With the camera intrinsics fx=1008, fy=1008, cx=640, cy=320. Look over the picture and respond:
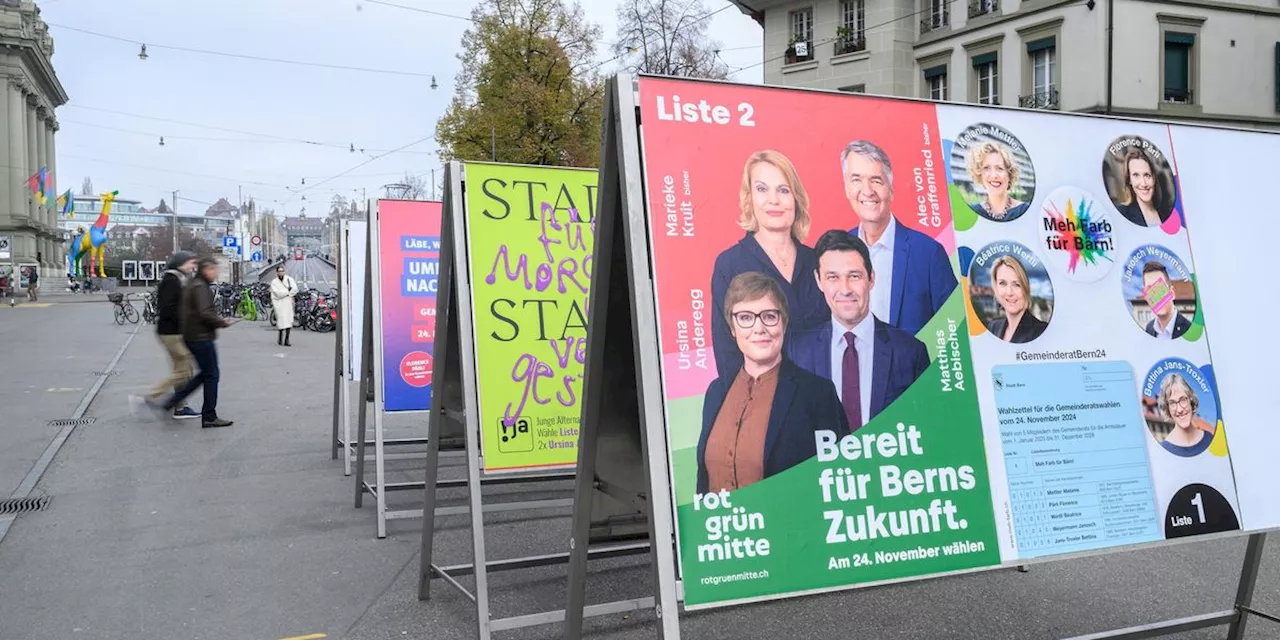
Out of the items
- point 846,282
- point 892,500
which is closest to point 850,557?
point 892,500

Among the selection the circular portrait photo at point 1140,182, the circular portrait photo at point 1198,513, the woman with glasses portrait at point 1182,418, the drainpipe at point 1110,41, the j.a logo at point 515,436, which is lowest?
the circular portrait photo at point 1198,513

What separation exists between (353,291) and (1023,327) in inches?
237

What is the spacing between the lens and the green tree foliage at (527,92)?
35.6 m

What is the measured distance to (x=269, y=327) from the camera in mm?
25156

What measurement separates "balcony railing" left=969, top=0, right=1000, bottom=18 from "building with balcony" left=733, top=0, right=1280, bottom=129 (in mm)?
29

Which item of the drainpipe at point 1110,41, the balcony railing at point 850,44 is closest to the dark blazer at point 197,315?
the drainpipe at point 1110,41

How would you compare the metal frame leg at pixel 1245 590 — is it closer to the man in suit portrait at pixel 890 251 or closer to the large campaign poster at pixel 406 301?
the man in suit portrait at pixel 890 251

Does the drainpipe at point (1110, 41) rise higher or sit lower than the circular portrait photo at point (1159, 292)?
higher

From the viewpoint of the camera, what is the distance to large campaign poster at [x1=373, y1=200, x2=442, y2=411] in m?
6.68

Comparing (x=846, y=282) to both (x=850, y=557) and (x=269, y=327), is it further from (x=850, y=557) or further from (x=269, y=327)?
(x=269, y=327)

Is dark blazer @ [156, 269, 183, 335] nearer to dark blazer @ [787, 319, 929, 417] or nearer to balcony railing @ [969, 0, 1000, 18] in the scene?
dark blazer @ [787, 319, 929, 417]

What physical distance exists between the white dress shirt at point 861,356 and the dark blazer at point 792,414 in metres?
0.04

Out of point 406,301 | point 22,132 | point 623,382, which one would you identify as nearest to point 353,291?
point 406,301

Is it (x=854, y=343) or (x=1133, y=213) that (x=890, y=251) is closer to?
(x=854, y=343)
